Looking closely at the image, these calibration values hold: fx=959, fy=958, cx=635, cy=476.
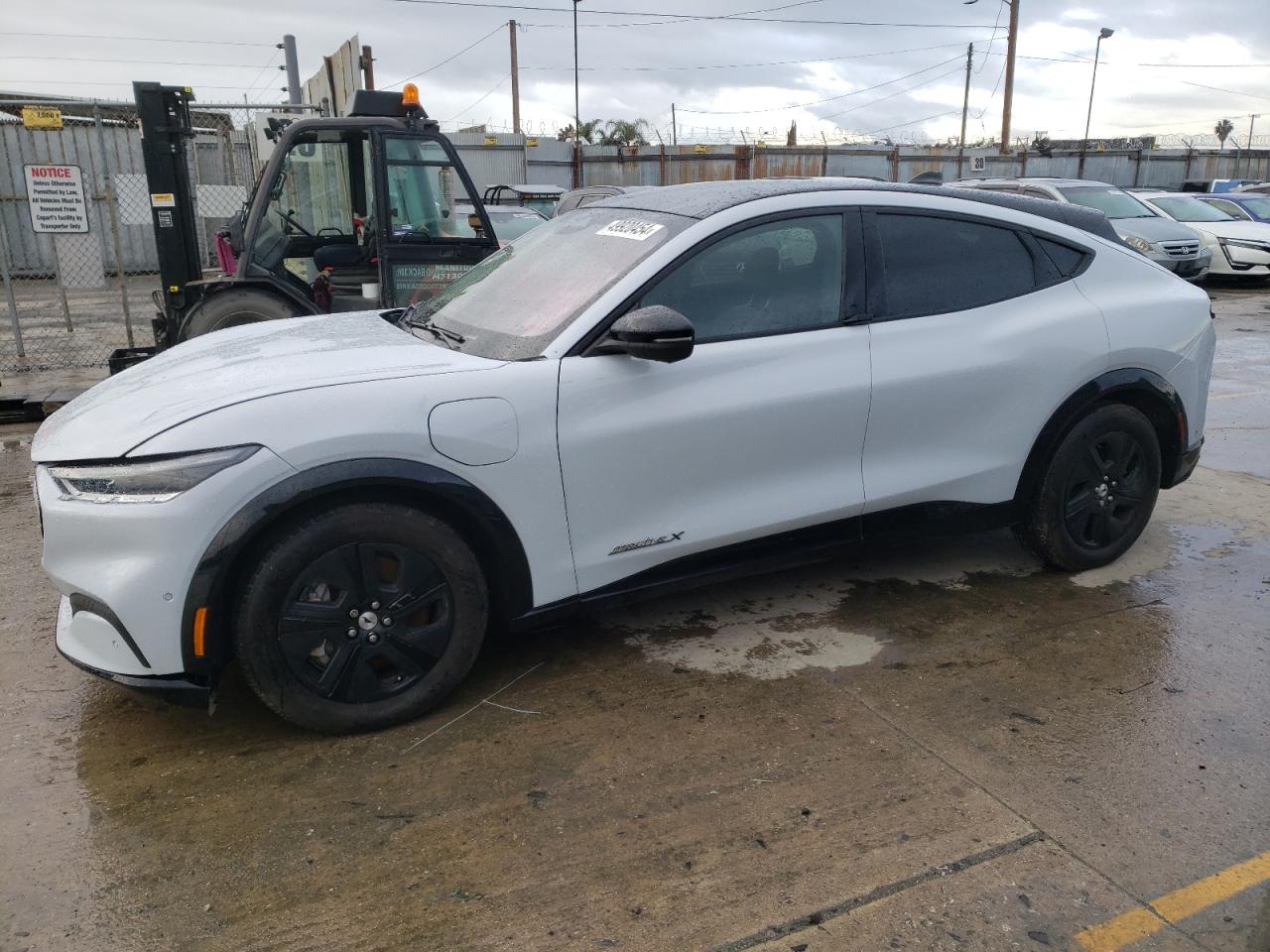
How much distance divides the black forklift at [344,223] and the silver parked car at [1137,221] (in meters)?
9.69

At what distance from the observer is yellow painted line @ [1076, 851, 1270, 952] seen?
2260 mm

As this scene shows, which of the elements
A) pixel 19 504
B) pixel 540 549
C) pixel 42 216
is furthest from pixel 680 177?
pixel 540 549

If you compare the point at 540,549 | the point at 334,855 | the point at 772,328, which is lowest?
the point at 334,855

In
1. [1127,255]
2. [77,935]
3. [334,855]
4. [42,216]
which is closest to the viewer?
[77,935]

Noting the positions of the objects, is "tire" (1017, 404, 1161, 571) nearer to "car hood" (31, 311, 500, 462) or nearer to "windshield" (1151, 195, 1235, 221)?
"car hood" (31, 311, 500, 462)

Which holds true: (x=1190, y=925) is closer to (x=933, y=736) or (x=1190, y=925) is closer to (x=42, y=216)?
(x=933, y=736)

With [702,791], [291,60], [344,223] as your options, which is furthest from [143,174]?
[702,791]

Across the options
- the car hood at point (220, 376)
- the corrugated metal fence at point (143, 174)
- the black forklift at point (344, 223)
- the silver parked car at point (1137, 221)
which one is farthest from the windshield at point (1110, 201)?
the car hood at point (220, 376)

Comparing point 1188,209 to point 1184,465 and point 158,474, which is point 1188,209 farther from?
point 158,474

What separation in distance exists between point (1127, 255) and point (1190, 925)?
2985 millimetres

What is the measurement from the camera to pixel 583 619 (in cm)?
394

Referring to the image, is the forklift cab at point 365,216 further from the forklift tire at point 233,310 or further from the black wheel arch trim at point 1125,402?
the black wheel arch trim at point 1125,402

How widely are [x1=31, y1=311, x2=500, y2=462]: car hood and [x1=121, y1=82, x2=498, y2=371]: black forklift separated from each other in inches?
126

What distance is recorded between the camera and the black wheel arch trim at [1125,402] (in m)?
4.02
